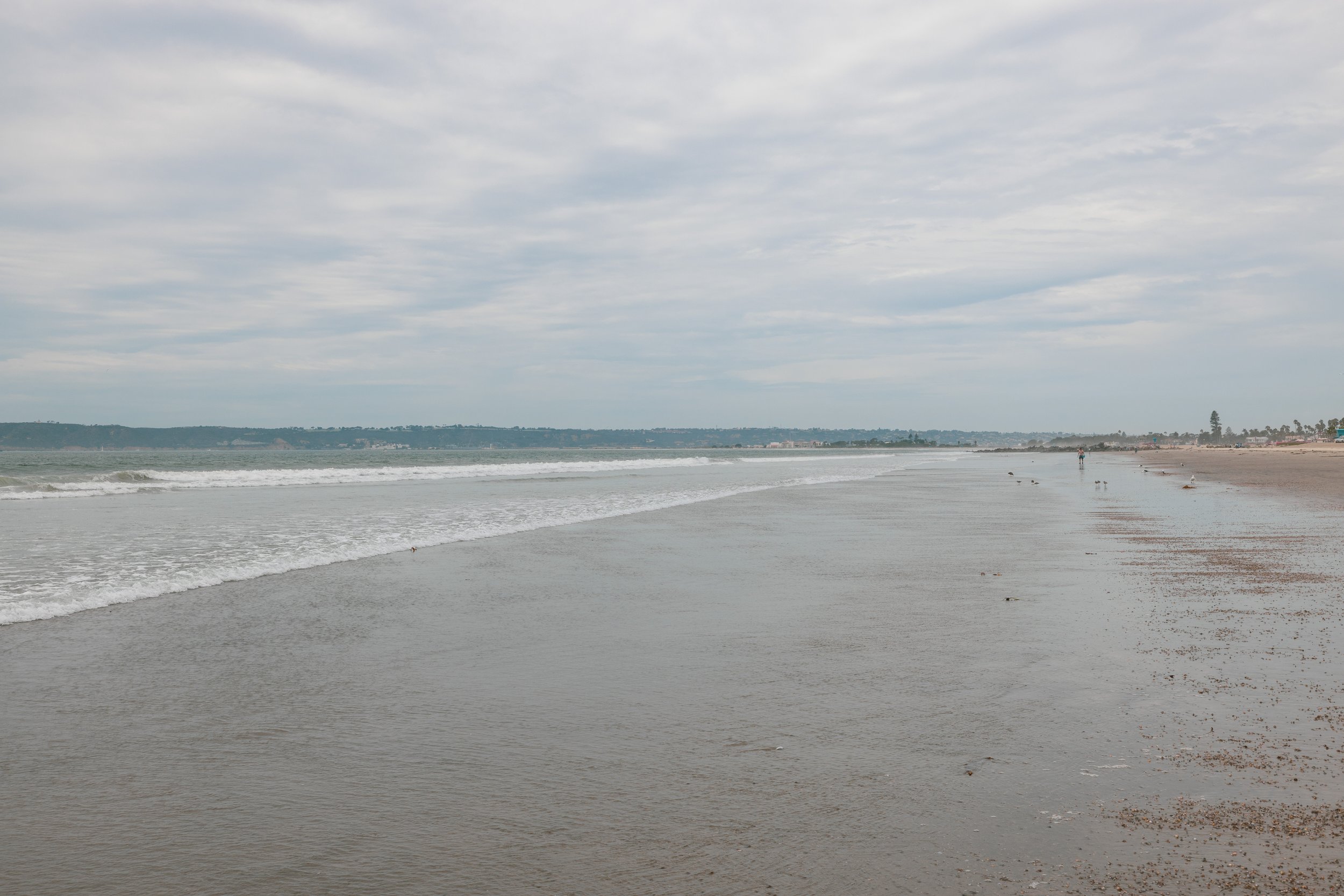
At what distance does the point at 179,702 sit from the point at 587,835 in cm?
369

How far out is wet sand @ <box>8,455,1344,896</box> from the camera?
12.3ft

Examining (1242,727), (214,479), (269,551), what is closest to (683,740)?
(1242,727)

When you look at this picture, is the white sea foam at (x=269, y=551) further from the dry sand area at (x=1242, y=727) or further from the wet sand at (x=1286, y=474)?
the wet sand at (x=1286, y=474)

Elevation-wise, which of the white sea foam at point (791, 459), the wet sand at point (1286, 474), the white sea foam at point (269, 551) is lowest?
the white sea foam at point (791, 459)

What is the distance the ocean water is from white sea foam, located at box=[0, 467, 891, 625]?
0.04 m

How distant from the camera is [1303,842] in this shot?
12.5ft

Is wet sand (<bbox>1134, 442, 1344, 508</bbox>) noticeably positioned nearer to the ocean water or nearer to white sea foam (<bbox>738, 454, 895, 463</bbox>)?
the ocean water

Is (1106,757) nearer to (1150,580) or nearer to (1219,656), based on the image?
(1219,656)

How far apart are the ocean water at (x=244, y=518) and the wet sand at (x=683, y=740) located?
68.6 inches

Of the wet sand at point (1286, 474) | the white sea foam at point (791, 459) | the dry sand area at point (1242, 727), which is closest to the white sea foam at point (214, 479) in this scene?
the white sea foam at point (791, 459)

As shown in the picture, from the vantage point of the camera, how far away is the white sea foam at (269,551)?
10.3m

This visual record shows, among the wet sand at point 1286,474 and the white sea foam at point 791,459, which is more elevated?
the wet sand at point 1286,474

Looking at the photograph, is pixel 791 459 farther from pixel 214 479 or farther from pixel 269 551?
pixel 269 551

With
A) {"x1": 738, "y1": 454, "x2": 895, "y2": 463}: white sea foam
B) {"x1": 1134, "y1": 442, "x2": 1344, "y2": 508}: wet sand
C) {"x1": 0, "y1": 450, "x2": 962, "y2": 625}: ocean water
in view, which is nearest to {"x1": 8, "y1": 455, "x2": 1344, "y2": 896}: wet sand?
{"x1": 0, "y1": 450, "x2": 962, "y2": 625}: ocean water
